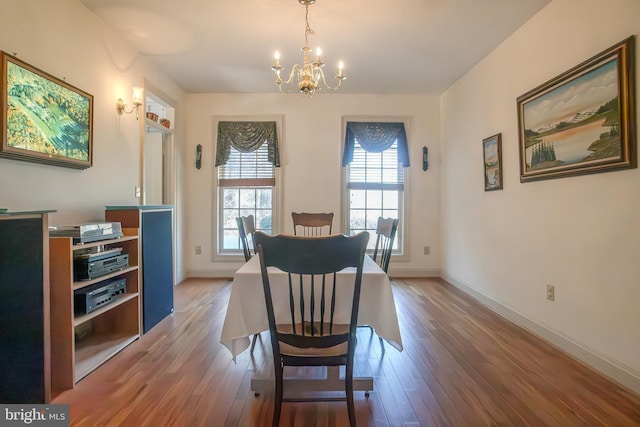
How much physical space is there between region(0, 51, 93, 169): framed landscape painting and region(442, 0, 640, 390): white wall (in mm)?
3675

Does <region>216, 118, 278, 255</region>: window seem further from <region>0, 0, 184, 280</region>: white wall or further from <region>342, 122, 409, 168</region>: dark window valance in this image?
<region>0, 0, 184, 280</region>: white wall

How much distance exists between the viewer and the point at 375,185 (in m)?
4.39

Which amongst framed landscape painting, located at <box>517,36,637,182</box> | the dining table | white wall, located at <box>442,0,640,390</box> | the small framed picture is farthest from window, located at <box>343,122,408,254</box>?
the dining table

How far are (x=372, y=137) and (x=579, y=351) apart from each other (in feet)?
10.6

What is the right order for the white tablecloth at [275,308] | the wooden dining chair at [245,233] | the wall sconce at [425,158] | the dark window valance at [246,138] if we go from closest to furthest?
the white tablecloth at [275,308]
the wooden dining chair at [245,233]
the dark window valance at [246,138]
the wall sconce at [425,158]

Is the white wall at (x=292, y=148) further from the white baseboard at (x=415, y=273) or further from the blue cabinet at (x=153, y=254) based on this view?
the blue cabinet at (x=153, y=254)

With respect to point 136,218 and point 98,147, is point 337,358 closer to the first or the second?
point 136,218

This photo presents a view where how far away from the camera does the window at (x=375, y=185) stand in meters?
4.37

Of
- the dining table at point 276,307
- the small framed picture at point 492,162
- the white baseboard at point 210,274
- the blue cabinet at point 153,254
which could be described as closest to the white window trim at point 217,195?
the white baseboard at point 210,274

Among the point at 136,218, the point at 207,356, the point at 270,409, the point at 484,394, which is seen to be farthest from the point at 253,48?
the point at 484,394

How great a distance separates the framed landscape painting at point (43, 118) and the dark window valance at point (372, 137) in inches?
118

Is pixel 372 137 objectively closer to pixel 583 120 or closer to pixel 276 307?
pixel 583 120

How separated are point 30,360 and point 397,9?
134 inches

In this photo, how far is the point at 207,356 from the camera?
2.10 m
